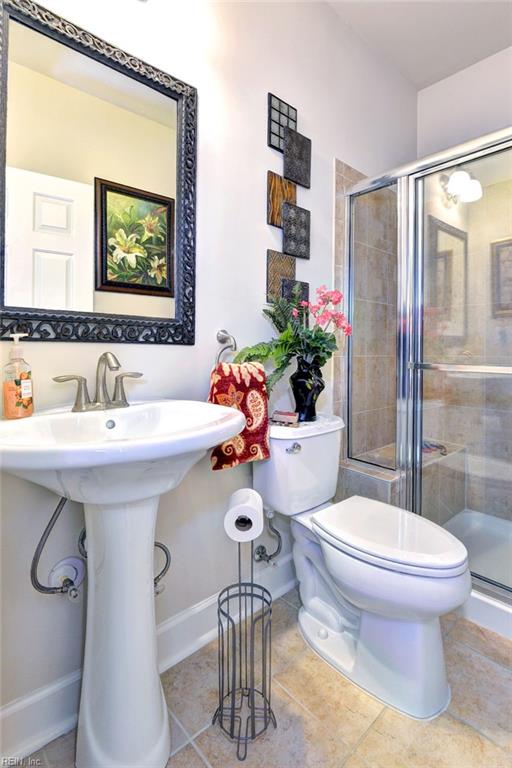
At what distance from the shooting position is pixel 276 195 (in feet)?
4.93

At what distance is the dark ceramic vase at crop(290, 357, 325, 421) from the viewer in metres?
1.45

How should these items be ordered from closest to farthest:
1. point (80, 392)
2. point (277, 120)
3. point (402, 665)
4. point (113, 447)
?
point (113, 447) < point (80, 392) < point (402, 665) < point (277, 120)

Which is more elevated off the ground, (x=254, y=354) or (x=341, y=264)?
(x=341, y=264)

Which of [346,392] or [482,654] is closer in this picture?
[482,654]

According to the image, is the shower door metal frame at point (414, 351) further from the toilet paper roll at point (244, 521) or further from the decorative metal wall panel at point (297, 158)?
the toilet paper roll at point (244, 521)

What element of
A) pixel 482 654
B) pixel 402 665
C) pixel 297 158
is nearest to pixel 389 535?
pixel 402 665

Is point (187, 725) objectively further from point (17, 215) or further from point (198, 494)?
point (17, 215)

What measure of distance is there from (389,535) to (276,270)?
104 cm

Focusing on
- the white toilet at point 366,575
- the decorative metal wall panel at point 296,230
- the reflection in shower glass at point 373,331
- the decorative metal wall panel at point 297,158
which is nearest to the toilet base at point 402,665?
the white toilet at point 366,575

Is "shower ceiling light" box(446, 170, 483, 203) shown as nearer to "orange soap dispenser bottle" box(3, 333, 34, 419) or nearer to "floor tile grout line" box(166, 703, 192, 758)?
"orange soap dispenser bottle" box(3, 333, 34, 419)

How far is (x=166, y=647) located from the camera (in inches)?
49.1

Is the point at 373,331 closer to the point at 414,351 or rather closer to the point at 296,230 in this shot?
the point at 414,351

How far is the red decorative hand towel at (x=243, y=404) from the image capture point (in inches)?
47.6

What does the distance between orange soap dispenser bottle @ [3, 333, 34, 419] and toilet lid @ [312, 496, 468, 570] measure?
925mm
